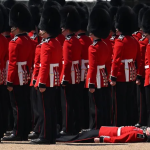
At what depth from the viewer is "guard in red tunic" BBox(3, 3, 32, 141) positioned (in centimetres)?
938

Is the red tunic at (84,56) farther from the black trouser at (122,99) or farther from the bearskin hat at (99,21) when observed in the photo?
the black trouser at (122,99)

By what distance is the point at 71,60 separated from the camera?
10008mm

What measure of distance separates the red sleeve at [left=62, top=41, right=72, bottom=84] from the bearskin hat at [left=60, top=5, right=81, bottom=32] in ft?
1.18

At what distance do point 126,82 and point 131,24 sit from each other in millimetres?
889

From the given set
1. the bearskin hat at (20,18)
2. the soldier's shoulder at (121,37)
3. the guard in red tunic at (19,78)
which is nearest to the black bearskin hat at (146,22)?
the soldier's shoulder at (121,37)

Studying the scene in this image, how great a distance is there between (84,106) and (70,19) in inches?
48.5

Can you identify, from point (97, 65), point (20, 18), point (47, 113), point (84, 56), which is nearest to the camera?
point (47, 113)

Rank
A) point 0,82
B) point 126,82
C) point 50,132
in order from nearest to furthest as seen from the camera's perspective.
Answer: point 50,132, point 0,82, point 126,82

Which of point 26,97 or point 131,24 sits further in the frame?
point 131,24

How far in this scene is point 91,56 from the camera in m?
9.62

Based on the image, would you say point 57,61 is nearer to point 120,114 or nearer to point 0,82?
point 0,82

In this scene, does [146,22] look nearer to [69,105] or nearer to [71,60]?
[71,60]

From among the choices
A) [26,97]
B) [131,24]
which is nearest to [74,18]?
[131,24]

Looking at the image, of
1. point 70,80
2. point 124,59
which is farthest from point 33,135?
point 124,59
